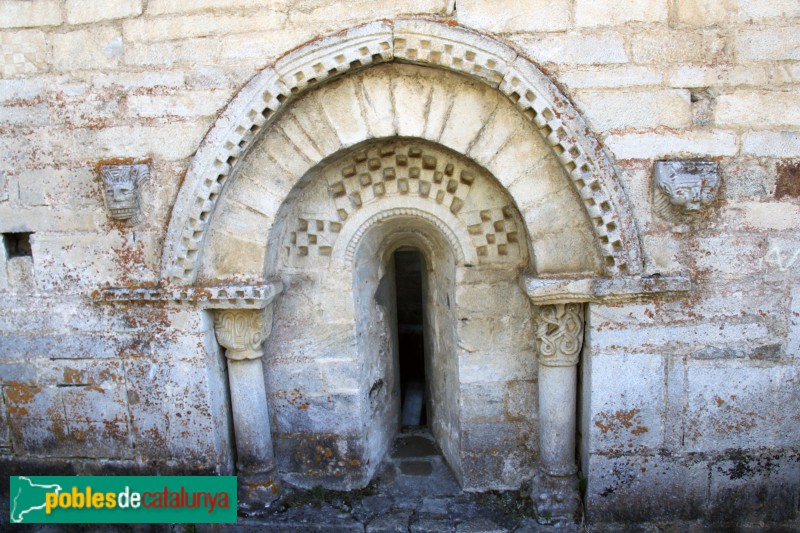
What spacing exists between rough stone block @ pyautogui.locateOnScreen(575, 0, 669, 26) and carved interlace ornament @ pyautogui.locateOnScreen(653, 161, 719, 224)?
789mm

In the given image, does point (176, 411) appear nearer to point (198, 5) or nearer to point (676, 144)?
point (198, 5)

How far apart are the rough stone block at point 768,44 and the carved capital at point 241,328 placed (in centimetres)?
317

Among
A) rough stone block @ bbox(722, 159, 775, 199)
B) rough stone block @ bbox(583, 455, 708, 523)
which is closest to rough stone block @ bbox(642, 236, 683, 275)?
rough stone block @ bbox(722, 159, 775, 199)

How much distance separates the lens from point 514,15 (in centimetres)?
325

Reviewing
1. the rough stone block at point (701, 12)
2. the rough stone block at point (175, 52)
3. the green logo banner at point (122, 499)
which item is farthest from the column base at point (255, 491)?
the rough stone block at point (701, 12)

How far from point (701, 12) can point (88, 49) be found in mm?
3515

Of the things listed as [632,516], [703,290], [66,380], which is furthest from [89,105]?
[632,516]

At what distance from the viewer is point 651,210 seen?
335 centimetres

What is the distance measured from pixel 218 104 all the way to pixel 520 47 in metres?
1.76

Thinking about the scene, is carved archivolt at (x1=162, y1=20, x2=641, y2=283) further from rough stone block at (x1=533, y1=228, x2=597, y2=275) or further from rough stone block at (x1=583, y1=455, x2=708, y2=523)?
rough stone block at (x1=583, y1=455, x2=708, y2=523)

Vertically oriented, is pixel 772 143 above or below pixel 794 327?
above

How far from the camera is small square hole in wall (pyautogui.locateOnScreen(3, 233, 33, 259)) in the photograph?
3.87 m

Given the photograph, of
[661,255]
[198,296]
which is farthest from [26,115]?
[661,255]

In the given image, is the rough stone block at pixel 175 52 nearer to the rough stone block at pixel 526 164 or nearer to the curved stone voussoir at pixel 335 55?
the curved stone voussoir at pixel 335 55
